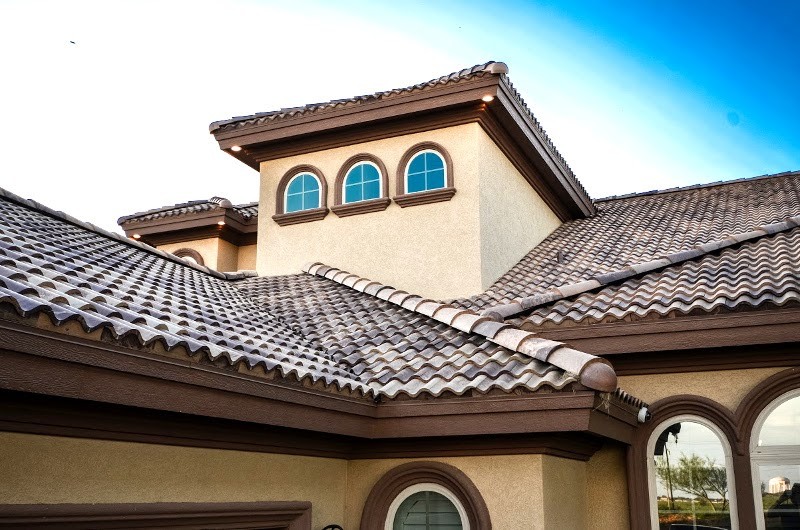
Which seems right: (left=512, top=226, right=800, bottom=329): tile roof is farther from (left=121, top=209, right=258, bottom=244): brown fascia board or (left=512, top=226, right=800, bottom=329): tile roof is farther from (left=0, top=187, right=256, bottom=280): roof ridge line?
(left=121, top=209, right=258, bottom=244): brown fascia board

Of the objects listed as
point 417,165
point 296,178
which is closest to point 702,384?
point 417,165

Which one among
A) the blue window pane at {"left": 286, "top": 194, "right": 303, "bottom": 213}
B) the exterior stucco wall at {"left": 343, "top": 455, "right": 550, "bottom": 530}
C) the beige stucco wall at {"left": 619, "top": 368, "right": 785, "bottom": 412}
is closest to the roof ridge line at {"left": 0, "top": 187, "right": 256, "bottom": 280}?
the blue window pane at {"left": 286, "top": 194, "right": 303, "bottom": 213}

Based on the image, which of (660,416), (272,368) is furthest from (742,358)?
(272,368)

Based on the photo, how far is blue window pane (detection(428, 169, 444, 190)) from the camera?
11.8 metres

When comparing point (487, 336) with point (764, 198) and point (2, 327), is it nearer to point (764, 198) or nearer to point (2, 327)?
point (2, 327)

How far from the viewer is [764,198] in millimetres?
13820

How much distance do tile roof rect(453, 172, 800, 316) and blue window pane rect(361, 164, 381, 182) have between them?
244 centimetres

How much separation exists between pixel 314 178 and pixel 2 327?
9.12 meters

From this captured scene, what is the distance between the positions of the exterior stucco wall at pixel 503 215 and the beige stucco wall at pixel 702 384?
3133 mm

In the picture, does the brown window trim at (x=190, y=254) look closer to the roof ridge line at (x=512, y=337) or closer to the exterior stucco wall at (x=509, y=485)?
the roof ridge line at (x=512, y=337)

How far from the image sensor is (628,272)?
9633 mm

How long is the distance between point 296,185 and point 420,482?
22.1 feet

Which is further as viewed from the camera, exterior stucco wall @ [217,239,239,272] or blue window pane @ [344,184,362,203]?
exterior stucco wall @ [217,239,239,272]

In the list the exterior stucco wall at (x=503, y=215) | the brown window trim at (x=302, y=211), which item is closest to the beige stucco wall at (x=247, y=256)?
the brown window trim at (x=302, y=211)
